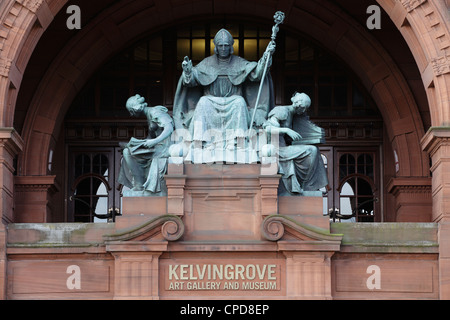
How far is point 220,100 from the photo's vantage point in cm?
3088

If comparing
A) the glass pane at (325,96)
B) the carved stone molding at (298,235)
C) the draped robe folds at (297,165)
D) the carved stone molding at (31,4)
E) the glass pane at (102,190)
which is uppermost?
the carved stone molding at (31,4)

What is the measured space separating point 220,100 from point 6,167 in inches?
165

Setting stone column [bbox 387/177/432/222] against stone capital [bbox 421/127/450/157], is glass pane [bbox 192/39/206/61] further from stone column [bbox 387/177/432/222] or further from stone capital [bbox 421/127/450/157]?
stone capital [bbox 421/127/450/157]

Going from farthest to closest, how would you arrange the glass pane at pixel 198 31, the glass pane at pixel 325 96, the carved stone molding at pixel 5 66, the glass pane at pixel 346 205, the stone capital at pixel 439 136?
the glass pane at pixel 198 31
the glass pane at pixel 325 96
the glass pane at pixel 346 205
the carved stone molding at pixel 5 66
the stone capital at pixel 439 136

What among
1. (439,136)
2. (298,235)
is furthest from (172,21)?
(298,235)

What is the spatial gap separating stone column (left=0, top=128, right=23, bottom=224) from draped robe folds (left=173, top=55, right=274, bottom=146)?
121 inches

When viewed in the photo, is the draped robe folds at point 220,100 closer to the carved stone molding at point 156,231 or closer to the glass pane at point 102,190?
the carved stone molding at point 156,231

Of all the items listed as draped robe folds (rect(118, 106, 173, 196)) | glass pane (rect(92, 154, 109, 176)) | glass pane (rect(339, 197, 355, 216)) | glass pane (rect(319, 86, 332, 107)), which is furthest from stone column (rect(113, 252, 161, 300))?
glass pane (rect(319, 86, 332, 107))

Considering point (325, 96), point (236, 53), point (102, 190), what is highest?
point (236, 53)

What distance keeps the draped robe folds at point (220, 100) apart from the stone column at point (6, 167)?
10.1ft

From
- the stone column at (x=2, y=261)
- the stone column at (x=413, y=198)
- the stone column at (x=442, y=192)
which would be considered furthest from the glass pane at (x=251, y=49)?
the stone column at (x=2, y=261)

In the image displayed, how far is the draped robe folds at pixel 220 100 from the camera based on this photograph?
30.4 meters

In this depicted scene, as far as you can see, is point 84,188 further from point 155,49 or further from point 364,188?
point 364,188

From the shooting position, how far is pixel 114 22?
35.9 m
